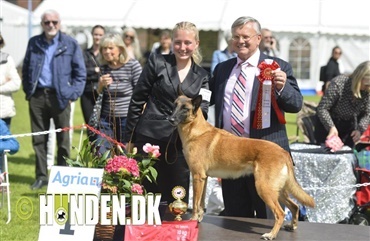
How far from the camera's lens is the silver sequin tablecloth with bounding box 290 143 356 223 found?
623 cm

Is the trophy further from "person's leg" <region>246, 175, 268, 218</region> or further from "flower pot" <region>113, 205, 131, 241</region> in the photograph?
"person's leg" <region>246, 175, 268, 218</region>

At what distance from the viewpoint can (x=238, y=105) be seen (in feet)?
12.9

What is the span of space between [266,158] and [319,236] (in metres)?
0.53

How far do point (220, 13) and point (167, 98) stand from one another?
13.0 metres

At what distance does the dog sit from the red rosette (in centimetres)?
36

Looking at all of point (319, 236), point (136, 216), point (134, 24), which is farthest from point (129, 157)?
point (134, 24)

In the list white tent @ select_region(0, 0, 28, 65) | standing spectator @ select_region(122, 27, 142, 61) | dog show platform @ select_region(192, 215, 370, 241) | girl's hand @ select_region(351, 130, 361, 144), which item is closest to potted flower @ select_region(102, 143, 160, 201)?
dog show platform @ select_region(192, 215, 370, 241)

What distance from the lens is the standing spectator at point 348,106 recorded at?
6.12m

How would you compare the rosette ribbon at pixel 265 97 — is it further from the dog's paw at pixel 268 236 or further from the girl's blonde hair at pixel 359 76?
the girl's blonde hair at pixel 359 76

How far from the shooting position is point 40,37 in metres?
7.66

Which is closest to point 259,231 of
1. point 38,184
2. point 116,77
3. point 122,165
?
point 122,165

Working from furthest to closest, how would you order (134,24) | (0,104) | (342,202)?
(134,24)
(0,104)
(342,202)

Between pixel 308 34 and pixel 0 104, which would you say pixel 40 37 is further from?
pixel 308 34

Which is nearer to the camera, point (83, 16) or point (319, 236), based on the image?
point (319, 236)
